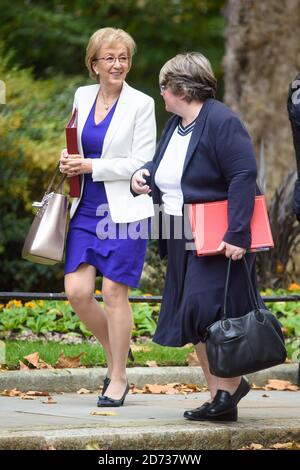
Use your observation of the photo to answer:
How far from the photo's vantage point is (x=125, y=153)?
683cm

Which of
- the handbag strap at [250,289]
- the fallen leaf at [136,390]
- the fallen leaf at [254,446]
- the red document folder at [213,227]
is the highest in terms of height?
the red document folder at [213,227]

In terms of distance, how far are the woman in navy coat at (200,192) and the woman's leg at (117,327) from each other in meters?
0.51

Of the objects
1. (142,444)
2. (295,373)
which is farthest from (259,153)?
(142,444)

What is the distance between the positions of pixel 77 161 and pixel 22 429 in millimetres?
1777

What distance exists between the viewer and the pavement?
18.1ft

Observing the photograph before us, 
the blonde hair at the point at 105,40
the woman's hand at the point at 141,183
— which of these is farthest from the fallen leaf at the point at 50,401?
the blonde hair at the point at 105,40

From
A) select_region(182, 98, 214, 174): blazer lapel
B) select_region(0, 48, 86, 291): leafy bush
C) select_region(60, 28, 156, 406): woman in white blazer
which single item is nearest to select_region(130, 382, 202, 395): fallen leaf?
select_region(60, 28, 156, 406): woman in white blazer

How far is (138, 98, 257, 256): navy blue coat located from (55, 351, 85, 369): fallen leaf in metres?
2.39

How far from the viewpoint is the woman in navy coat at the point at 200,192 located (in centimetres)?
598

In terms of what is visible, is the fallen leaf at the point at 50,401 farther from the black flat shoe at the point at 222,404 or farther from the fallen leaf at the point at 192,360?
the fallen leaf at the point at 192,360

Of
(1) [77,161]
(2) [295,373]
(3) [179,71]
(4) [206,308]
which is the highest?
(3) [179,71]

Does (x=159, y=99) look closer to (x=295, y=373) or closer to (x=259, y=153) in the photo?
(x=259, y=153)
